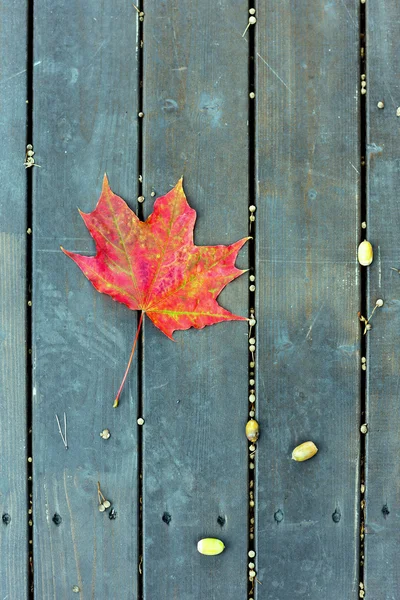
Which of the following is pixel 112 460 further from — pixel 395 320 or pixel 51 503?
pixel 395 320

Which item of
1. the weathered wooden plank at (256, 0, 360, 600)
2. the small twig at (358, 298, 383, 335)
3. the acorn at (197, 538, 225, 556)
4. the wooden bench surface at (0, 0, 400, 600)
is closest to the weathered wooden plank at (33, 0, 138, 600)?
the wooden bench surface at (0, 0, 400, 600)

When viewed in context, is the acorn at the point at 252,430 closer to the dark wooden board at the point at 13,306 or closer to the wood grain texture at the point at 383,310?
the wood grain texture at the point at 383,310

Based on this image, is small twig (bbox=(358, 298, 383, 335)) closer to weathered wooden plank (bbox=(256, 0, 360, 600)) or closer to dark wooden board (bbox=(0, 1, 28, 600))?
weathered wooden plank (bbox=(256, 0, 360, 600))

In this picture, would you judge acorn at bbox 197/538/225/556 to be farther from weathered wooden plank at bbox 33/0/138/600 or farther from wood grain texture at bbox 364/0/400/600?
wood grain texture at bbox 364/0/400/600

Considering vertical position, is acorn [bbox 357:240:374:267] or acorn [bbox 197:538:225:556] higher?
acorn [bbox 357:240:374:267]

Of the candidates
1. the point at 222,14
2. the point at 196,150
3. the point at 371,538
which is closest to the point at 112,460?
the point at 371,538

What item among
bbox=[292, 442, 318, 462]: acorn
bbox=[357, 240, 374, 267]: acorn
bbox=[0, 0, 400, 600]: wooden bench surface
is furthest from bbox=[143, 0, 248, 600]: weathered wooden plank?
bbox=[357, 240, 374, 267]: acorn

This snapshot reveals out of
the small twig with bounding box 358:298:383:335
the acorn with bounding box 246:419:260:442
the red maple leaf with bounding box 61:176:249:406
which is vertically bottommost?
the acorn with bounding box 246:419:260:442
